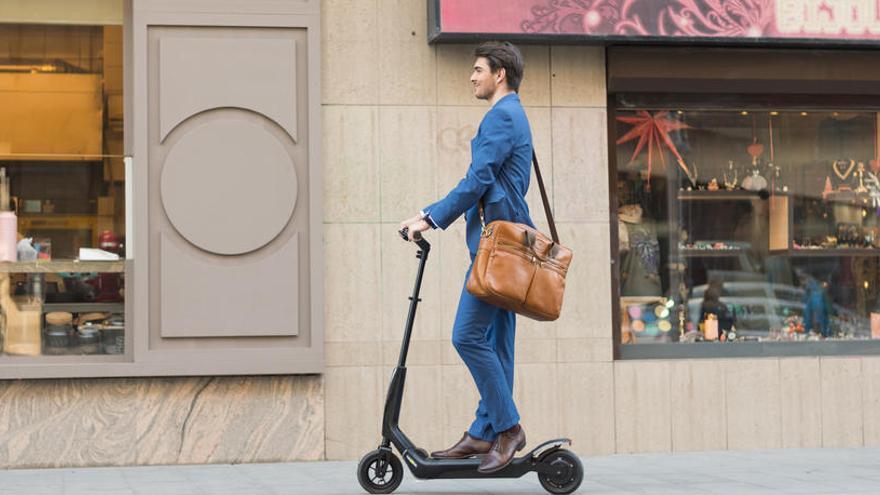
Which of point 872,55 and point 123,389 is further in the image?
point 872,55

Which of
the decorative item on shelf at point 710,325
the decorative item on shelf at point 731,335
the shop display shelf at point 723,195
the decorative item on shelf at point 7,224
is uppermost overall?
the shop display shelf at point 723,195

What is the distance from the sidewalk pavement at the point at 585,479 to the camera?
6770 millimetres

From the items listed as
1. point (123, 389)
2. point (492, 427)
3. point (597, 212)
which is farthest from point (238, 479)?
point (597, 212)

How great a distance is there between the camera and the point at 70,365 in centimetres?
801

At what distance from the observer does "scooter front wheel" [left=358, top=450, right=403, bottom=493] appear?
6391 mm

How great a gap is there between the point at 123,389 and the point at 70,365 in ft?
1.11

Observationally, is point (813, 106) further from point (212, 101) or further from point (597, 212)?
point (212, 101)

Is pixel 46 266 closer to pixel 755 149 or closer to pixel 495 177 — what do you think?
pixel 495 177

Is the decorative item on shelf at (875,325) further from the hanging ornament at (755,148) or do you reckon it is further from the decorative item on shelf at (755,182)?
the hanging ornament at (755,148)

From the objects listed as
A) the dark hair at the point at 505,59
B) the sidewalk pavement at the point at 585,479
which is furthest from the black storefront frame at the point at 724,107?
the dark hair at the point at 505,59

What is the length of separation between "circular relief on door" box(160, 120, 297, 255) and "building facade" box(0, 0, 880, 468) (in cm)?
1

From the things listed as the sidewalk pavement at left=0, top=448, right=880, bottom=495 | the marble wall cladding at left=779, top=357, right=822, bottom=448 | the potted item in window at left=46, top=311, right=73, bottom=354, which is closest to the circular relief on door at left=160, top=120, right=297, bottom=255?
the potted item in window at left=46, top=311, right=73, bottom=354

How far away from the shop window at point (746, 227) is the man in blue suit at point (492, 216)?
2.53 m

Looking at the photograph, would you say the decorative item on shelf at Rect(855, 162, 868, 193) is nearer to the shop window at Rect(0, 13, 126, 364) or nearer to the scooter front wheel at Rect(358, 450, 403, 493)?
the scooter front wheel at Rect(358, 450, 403, 493)
